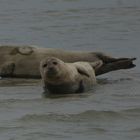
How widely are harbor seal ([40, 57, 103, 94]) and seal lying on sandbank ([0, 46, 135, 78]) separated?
2.74 ft

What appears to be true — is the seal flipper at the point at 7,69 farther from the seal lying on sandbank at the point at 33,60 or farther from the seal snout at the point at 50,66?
the seal snout at the point at 50,66

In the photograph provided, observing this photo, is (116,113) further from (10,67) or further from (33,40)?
(33,40)

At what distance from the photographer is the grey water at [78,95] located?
8.95 meters

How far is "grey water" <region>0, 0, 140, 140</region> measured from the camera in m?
8.95

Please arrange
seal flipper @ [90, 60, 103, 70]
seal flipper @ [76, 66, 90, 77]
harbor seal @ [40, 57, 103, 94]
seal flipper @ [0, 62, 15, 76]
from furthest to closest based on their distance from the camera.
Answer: seal flipper @ [0, 62, 15, 76], seal flipper @ [90, 60, 103, 70], seal flipper @ [76, 66, 90, 77], harbor seal @ [40, 57, 103, 94]

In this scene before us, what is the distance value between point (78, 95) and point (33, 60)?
1780 millimetres

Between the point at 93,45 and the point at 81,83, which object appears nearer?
the point at 81,83

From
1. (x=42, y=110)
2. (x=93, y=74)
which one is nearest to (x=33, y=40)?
(x=93, y=74)

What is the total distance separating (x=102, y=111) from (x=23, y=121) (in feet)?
3.35

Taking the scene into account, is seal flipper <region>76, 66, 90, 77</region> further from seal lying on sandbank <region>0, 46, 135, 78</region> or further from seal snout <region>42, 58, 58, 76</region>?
seal lying on sandbank <region>0, 46, 135, 78</region>

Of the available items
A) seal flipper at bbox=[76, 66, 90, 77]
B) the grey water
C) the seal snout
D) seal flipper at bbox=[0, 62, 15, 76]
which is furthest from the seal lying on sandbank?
the seal snout

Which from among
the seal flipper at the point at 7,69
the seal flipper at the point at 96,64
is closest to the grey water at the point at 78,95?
the seal flipper at the point at 7,69

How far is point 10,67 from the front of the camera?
42.1ft

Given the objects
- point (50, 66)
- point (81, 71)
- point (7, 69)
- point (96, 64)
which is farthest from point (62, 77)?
point (7, 69)
